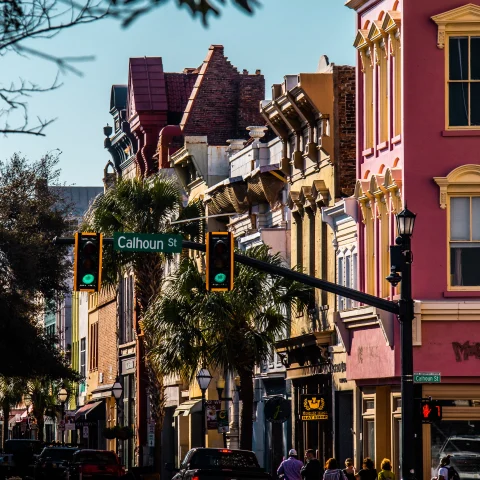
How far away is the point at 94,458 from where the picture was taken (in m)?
39.4

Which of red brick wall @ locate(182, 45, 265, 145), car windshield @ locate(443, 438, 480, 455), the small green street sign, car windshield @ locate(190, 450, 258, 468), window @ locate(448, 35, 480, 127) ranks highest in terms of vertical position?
red brick wall @ locate(182, 45, 265, 145)

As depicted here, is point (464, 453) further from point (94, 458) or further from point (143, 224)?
point (143, 224)

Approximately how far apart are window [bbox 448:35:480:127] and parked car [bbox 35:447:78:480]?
1689cm

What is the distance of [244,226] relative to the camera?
156 feet

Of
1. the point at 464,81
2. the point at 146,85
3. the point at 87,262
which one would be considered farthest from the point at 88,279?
the point at 146,85

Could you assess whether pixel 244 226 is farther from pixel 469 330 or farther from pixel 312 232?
pixel 469 330

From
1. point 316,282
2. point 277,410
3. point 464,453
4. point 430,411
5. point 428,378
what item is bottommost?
point 464,453

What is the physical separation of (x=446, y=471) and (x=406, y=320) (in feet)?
19.4

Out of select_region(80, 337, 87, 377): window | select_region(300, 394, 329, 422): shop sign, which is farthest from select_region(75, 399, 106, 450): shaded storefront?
select_region(300, 394, 329, 422): shop sign

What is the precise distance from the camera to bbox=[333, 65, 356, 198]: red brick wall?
3756 centimetres

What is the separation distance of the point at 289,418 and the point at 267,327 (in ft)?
15.2

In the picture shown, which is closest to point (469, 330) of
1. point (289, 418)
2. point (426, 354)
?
point (426, 354)

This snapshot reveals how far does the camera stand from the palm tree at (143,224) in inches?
1750

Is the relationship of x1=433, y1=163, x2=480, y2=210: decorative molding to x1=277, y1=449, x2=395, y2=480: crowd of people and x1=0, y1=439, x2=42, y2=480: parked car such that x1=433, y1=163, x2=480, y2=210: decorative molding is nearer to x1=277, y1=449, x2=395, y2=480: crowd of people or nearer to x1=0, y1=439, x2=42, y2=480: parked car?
x1=277, y1=449, x2=395, y2=480: crowd of people
